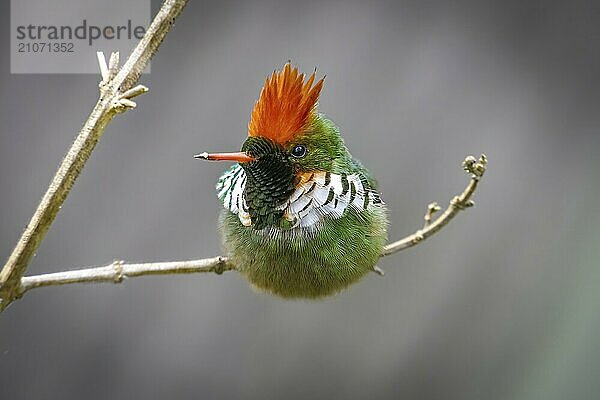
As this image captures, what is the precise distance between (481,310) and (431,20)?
0.63 metres

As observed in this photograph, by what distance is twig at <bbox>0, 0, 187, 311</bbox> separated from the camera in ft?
2.08

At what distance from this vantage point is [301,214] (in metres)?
0.82

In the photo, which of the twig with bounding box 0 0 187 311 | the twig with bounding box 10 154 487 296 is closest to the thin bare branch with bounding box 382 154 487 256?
the twig with bounding box 10 154 487 296

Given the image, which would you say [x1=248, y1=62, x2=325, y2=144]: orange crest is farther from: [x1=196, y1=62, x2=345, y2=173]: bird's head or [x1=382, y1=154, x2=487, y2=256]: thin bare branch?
[x1=382, y1=154, x2=487, y2=256]: thin bare branch

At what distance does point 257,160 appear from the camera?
2.40 feet

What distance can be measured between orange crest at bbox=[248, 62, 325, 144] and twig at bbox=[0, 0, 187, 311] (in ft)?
0.43

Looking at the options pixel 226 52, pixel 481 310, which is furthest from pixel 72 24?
pixel 481 310

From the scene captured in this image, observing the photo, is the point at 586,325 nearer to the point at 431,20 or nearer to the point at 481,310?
the point at 481,310

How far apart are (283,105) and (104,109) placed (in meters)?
0.19

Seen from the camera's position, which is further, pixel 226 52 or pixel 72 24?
pixel 226 52

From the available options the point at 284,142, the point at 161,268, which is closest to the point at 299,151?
the point at 284,142

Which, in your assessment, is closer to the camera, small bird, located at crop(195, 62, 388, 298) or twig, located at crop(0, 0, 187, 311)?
twig, located at crop(0, 0, 187, 311)

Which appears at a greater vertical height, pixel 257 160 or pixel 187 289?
pixel 257 160

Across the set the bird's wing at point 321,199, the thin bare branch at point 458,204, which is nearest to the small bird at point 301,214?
the bird's wing at point 321,199
